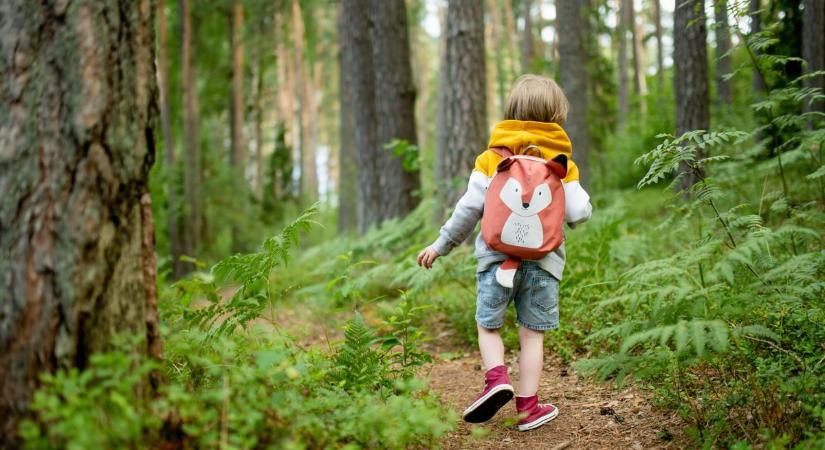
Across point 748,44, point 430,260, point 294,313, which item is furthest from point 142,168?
point 294,313

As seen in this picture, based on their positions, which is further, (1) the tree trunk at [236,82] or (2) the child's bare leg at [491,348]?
(1) the tree trunk at [236,82]

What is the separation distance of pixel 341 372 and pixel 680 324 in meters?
1.66

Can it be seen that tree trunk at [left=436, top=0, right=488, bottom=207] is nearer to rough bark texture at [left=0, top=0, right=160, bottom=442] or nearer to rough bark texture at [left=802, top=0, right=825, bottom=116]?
rough bark texture at [left=802, top=0, right=825, bottom=116]

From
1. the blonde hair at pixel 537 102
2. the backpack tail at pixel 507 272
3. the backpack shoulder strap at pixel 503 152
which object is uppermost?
the blonde hair at pixel 537 102

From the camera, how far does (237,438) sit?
7.06 ft

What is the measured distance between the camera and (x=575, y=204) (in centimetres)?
344

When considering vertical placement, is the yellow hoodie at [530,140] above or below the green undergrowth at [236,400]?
above

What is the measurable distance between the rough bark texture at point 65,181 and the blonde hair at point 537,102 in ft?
6.39

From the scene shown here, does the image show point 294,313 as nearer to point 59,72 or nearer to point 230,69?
point 59,72

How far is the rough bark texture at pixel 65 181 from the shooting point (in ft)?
7.05

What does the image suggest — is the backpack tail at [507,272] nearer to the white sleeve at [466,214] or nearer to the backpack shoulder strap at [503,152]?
the white sleeve at [466,214]

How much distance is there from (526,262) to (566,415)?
0.98 m

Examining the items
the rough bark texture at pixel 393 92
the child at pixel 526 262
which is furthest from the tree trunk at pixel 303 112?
the child at pixel 526 262

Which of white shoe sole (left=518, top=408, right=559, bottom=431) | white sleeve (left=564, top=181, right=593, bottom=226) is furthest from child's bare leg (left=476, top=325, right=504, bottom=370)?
white sleeve (left=564, top=181, right=593, bottom=226)
